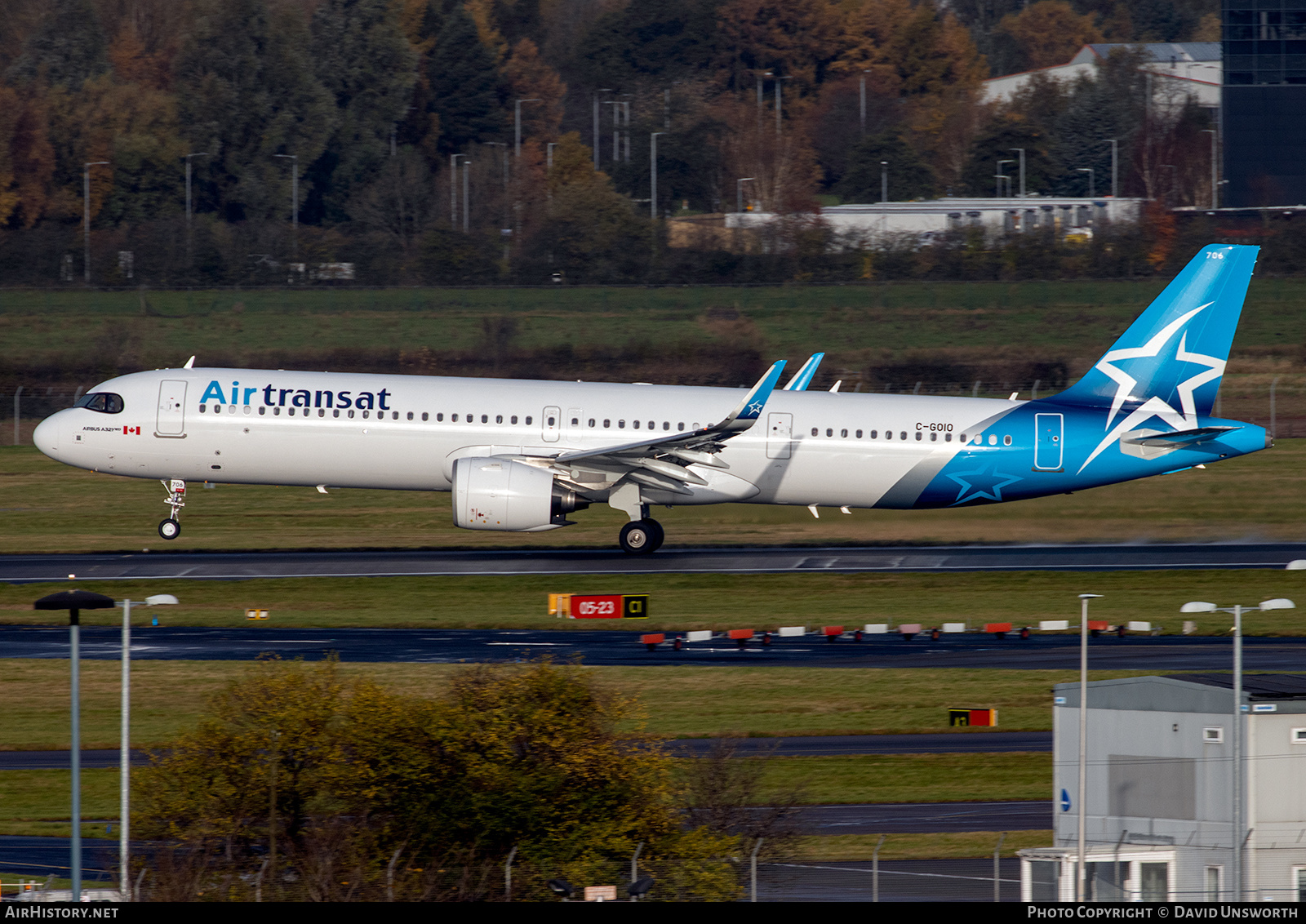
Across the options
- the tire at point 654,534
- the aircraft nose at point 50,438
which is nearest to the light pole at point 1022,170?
the tire at point 654,534

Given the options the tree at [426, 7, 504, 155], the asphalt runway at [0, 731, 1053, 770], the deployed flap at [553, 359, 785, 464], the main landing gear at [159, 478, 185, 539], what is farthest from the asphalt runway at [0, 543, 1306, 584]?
the tree at [426, 7, 504, 155]

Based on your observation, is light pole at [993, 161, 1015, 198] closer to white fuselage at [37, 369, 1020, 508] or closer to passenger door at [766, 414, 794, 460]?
white fuselage at [37, 369, 1020, 508]

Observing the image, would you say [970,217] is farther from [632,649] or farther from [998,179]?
[632,649]

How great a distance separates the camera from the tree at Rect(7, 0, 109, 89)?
472 ft

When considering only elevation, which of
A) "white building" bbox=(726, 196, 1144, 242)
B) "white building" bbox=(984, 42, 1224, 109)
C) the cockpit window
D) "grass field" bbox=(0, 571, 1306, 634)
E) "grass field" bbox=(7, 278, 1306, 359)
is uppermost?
"white building" bbox=(984, 42, 1224, 109)

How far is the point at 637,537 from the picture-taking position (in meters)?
46.0

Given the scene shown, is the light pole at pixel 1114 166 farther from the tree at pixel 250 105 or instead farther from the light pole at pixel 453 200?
the tree at pixel 250 105

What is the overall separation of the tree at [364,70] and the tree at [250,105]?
333 cm

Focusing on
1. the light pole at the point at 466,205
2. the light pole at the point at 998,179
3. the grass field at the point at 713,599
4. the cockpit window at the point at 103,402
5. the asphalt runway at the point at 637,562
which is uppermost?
the light pole at the point at 998,179

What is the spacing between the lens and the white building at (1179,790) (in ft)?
81.4

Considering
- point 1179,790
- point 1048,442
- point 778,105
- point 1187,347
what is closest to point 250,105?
point 778,105

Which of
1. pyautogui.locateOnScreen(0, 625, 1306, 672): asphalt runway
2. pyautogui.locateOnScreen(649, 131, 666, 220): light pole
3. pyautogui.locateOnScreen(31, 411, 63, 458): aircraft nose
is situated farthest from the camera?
pyautogui.locateOnScreen(649, 131, 666, 220): light pole

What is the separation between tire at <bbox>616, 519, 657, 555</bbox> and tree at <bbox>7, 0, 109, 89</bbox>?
11014 centimetres
